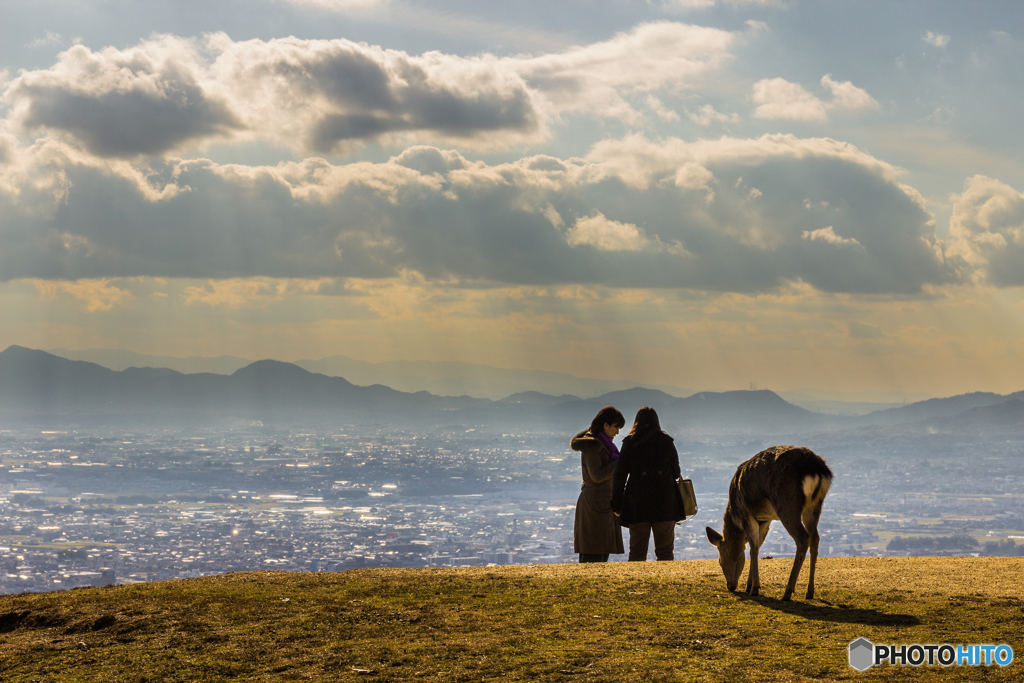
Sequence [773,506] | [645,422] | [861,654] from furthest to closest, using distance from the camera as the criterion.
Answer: [645,422]
[773,506]
[861,654]

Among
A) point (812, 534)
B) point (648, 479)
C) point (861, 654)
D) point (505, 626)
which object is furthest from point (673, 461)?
point (861, 654)

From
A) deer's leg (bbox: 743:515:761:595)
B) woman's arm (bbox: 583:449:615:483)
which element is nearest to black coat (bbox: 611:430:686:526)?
woman's arm (bbox: 583:449:615:483)

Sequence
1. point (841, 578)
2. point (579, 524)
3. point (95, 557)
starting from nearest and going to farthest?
point (841, 578), point (579, 524), point (95, 557)

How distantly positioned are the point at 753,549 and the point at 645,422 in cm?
378

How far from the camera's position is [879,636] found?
21.1ft

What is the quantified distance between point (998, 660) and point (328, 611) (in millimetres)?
5561

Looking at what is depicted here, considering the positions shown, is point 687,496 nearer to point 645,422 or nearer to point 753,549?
point 645,422

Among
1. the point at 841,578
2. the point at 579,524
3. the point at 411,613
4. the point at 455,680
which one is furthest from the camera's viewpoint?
the point at 579,524

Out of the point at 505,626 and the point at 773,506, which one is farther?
the point at 773,506

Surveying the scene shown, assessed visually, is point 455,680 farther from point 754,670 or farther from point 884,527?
point 884,527

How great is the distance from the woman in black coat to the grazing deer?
9.96ft

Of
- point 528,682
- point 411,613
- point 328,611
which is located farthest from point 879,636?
point 328,611

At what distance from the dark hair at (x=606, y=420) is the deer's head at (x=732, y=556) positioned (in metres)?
4.01

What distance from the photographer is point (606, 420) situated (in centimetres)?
1291
